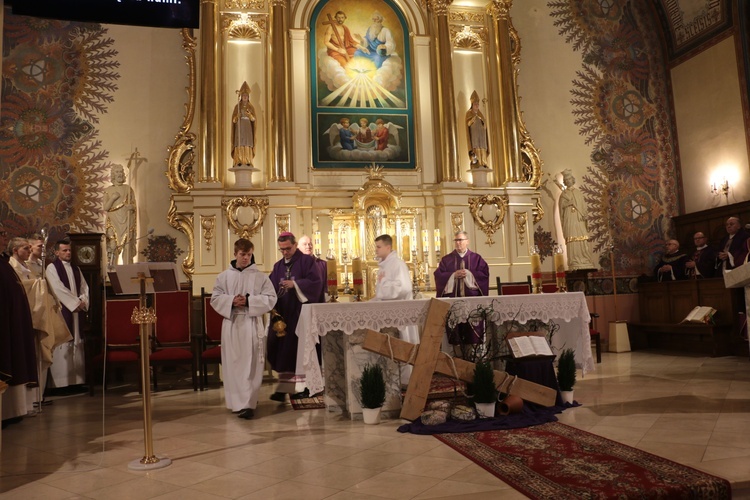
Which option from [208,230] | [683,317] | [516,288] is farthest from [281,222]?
[683,317]

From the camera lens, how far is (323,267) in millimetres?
7914

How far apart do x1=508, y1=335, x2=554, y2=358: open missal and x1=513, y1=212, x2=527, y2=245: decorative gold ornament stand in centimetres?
549

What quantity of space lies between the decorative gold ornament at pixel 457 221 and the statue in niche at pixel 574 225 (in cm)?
213

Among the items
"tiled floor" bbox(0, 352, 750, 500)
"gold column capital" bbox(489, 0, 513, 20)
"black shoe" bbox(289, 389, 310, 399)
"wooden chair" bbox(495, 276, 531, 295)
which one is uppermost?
"gold column capital" bbox(489, 0, 513, 20)

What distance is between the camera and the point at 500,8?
1173 cm

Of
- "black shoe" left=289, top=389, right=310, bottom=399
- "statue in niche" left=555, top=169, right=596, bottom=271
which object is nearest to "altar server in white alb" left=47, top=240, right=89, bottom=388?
"black shoe" left=289, top=389, right=310, bottom=399

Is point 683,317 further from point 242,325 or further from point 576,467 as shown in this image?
point 576,467

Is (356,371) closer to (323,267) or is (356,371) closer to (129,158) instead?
(323,267)

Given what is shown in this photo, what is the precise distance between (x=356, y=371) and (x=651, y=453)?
259 centimetres

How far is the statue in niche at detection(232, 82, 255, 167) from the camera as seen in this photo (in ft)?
34.0

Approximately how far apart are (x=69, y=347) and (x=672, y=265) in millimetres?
10147

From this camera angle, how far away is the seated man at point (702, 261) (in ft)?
36.2

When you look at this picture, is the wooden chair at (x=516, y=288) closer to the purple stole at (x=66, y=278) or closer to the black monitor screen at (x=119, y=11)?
the purple stole at (x=66, y=278)

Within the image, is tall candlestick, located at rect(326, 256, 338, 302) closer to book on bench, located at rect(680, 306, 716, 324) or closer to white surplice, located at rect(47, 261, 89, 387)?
white surplice, located at rect(47, 261, 89, 387)
